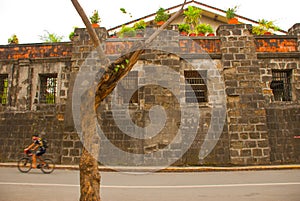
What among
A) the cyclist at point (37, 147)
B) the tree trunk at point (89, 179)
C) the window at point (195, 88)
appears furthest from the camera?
the window at point (195, 88)

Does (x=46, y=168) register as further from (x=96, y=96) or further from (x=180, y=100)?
(x=96, y=96)

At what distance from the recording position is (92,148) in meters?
3.38

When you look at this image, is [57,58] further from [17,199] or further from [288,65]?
[288,65]

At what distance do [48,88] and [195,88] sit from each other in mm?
7137

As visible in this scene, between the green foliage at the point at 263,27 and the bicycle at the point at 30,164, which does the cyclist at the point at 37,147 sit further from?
the green foliage at the point at 263,27

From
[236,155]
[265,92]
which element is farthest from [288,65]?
[236,155]

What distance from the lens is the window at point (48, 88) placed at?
40.2ft

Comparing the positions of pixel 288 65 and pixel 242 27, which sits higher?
pixel 242 27

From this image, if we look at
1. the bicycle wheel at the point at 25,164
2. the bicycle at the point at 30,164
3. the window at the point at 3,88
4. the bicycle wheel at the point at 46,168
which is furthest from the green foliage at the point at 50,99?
the bicycle wheel at the point at 46,168

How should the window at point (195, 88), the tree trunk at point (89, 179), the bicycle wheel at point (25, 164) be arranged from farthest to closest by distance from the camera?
the window at point (195, 88), the bicycle wheel at point (25, 164), the tree trunk at point (89, 179)

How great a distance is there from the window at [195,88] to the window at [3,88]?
8789 millimetres

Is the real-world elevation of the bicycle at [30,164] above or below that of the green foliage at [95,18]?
below

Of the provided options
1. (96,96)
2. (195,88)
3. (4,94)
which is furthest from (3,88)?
(96,96)

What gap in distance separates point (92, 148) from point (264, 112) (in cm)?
896
